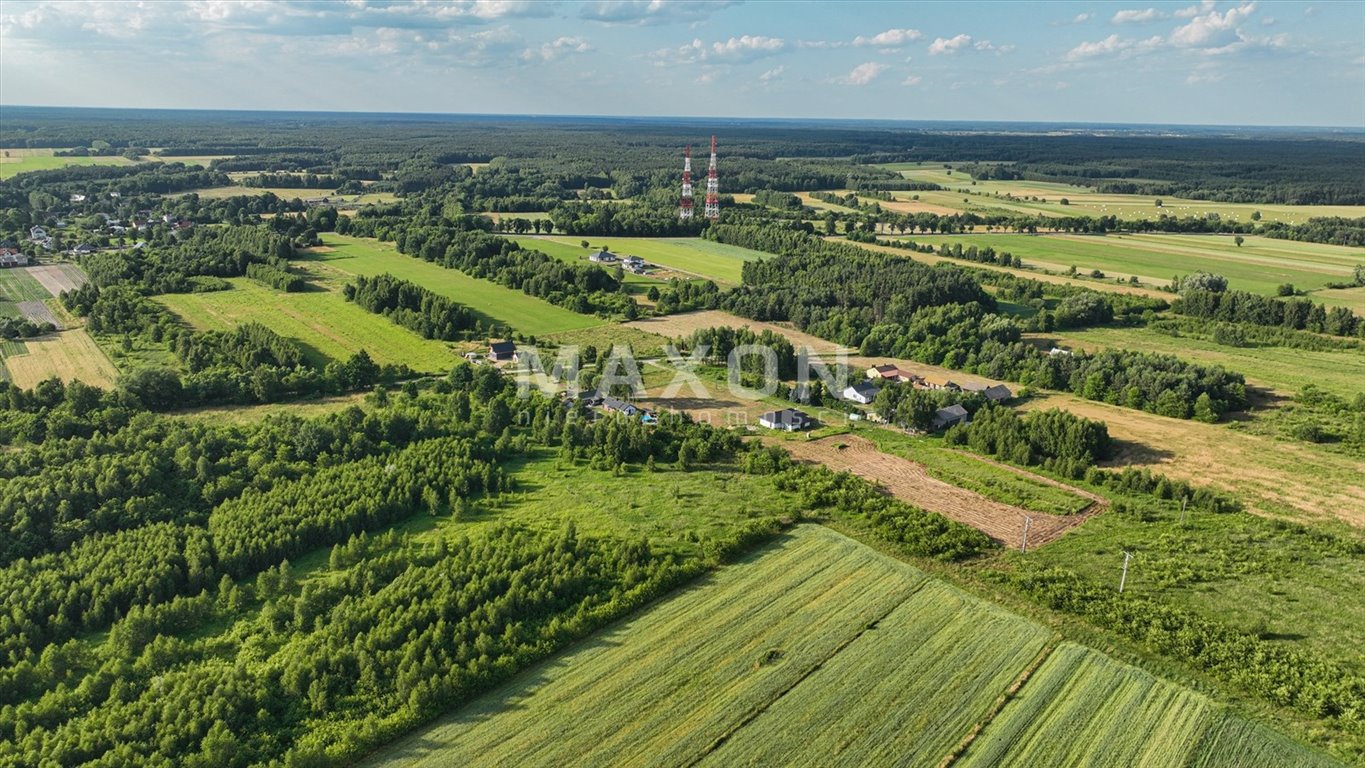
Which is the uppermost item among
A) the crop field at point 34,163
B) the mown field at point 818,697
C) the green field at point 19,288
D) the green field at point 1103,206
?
the crop field at point 34,163

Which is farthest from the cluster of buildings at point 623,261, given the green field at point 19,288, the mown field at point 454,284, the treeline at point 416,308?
the green field at point 19,288

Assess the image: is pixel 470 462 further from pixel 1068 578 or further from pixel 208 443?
pixel 1068 578

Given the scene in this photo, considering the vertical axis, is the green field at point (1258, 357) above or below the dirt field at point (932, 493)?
above

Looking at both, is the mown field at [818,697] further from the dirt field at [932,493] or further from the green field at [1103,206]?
the green field at [1103,206]

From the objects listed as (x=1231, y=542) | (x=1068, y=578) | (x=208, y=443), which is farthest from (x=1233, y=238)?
(x=208, y=443)

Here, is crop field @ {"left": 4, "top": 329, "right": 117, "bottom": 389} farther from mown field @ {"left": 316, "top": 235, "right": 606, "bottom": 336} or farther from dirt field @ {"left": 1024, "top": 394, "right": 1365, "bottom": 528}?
dirt field @ {"left": 1024, "top": 394, "right": 1365, "bottom": 528}

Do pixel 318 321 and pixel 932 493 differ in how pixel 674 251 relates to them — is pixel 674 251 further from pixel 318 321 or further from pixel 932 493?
pixel 932 493
